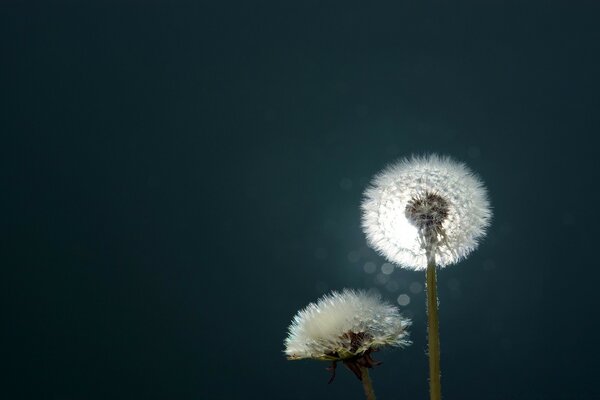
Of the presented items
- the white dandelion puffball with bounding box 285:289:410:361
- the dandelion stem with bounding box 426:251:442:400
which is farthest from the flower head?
the dandelion stem with bounding box 426:251:442:400

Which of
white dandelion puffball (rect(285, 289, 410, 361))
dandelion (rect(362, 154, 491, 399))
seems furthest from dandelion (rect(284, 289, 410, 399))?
dandelion (rect(362, 154, 491, 399))

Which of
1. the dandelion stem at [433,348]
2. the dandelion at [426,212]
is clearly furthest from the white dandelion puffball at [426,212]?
the dandelion stem at [433,348]

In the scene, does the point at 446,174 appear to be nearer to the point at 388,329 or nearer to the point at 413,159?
the point at 413,159

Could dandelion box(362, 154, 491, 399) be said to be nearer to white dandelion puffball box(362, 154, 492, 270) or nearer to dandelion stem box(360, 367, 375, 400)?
white dandelion puffball box(362, 154, 492, 270)

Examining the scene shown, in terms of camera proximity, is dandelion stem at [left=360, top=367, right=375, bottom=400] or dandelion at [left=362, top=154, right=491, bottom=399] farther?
dandelion at [left=362, top=154, right=491, bottom=399]

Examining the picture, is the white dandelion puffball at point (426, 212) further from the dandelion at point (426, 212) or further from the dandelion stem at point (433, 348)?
the dandelion stem at point (433, 348)

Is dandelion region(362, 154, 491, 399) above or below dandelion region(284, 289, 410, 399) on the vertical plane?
above

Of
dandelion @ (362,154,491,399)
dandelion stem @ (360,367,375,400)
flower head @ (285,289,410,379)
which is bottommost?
dandelion stem @ (360,367,375,400)
